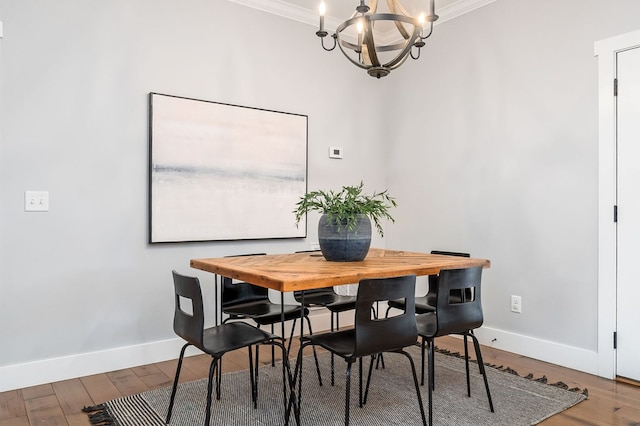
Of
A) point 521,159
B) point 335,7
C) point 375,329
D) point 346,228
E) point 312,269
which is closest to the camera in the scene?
point 375,329

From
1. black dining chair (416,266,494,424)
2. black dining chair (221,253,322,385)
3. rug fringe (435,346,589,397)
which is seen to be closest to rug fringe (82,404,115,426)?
black dining chair (221,253,322,385)

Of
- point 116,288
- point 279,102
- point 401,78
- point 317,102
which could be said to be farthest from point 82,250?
point 401,78

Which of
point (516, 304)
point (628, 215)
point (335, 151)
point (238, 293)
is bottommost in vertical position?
point (516, 304)

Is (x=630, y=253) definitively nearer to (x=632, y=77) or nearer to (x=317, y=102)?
(x=632, y=77)

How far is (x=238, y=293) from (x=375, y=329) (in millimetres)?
1193

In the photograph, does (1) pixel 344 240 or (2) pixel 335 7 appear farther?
(2) pixel 335 7

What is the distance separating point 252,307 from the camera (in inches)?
110

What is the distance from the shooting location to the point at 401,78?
4.31 metres

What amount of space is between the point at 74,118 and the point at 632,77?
137 inches

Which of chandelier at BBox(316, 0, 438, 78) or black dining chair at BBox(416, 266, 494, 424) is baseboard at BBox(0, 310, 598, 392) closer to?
black dining chair at BBox(416, 266, 494, 424)

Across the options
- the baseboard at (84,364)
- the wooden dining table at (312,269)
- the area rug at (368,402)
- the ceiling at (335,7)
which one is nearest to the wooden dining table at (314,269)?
the wooden dining table at (312,269)

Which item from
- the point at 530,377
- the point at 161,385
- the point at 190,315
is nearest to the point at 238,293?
the point at 161,385

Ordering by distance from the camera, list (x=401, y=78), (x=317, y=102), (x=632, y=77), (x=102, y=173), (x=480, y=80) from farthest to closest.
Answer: (x=401, y=78) < (x=317, y=102) < (x=480, y=80) < (x=102, y=173) < (x=632, y=77)

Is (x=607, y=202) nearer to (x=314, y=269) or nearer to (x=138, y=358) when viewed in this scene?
(x=314, y=269)
